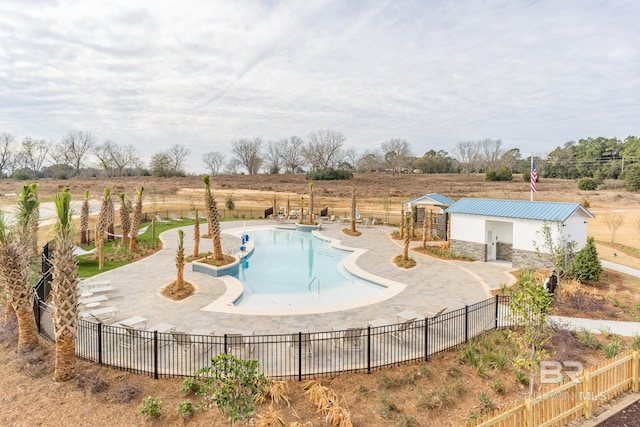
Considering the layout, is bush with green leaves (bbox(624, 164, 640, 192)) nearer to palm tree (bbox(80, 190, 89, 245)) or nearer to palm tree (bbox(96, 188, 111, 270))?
palm tree (bbox(96, 188, 111, 270))

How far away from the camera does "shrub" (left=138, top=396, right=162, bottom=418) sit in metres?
7.39

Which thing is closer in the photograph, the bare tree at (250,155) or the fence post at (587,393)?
the fence post at (587,393)

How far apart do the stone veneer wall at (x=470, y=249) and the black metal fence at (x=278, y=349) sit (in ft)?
34.7

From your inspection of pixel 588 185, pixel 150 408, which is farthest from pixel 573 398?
pixel 588 185

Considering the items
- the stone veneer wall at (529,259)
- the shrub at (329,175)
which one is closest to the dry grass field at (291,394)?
the stone veneer wall at (529,259)

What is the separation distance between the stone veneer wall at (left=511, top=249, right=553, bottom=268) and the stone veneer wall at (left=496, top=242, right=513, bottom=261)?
1638 mm

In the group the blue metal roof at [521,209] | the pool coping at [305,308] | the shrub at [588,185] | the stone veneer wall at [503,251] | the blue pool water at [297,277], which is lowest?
the blue pool water at [297,277]

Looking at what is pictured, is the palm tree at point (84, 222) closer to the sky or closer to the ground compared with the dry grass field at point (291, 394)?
closer to the sky

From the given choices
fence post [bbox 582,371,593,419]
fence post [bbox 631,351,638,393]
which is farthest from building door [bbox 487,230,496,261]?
fence post [bbox 582,371,593,419]

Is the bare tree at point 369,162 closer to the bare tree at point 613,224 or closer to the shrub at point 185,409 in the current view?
the bare tree at point 613,224

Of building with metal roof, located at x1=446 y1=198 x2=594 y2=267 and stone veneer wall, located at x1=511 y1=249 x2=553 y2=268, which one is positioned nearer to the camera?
building with metal roof, located at x1=446 y1=198 x2=594 y2=267

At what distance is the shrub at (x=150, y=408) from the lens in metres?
7.39

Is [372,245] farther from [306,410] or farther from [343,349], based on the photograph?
[306,410]

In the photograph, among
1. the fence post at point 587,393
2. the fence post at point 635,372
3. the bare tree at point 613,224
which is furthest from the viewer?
the bare tree at point 613,224
